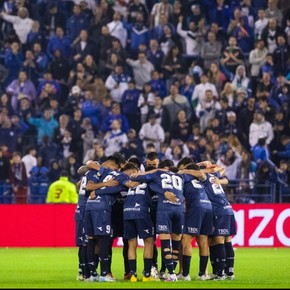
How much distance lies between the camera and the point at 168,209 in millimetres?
22438

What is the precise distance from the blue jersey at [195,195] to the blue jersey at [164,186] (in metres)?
0.49

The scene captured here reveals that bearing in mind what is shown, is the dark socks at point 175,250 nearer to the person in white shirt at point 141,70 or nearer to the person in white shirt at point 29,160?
the person in white shirt at point 29,160

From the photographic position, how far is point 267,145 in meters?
35.8

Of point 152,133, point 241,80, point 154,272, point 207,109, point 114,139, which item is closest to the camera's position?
point 154,272

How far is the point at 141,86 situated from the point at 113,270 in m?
13.3

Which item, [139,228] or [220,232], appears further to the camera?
[220,232]

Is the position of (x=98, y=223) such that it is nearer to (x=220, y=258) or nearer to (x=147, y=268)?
(x=147, y=268)

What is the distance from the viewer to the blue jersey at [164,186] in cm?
2244

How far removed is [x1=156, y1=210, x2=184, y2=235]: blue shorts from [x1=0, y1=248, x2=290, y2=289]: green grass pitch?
92 centimetres

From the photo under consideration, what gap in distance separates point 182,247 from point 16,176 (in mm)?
13144

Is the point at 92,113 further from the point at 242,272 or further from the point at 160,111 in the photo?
the point at 242,272

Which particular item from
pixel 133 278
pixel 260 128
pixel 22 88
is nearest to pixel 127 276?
pixel 133 278

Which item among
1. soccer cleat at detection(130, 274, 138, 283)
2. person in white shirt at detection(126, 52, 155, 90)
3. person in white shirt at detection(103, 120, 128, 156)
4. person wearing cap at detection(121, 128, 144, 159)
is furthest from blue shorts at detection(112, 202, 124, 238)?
person in white shirt at detection(126, 52, 155, 90)

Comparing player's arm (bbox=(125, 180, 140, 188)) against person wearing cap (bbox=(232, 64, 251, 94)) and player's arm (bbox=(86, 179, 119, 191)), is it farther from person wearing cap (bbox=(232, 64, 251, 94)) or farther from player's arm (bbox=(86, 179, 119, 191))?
person wearing cap (bbox=(232, 64, 251, 94))
